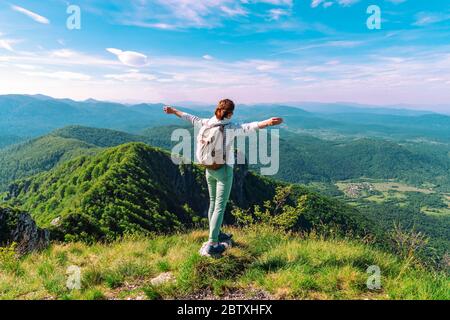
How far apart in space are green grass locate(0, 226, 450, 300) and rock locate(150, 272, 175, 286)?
0.09 m

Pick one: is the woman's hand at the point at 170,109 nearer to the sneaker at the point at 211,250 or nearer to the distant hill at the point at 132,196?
the sneaker at the point at 211,250

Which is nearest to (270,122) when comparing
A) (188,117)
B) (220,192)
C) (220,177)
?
(220,177)

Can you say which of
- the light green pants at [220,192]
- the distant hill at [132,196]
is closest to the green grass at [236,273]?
the light green pants at [220,192]

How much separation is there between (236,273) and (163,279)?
4.68 ft

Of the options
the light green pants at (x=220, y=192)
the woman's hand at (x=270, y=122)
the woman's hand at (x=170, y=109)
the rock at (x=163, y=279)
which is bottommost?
the rock at (x=163, y=279)

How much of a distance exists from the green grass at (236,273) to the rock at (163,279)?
0.31 ft

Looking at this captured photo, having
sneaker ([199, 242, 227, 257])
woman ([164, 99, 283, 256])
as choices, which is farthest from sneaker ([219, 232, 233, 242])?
sneaker ([199, 242, 227, 257])

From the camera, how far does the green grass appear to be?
545cm

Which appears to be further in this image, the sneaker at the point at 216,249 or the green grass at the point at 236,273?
the sneaker at the point at 216,249

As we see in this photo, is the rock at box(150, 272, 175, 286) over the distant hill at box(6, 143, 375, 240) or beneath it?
over

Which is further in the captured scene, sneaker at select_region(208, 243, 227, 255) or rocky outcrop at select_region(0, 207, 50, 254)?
rocky outcrop at select_region(0, 207, 50, 254)

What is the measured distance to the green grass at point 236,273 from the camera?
5453 millimetres

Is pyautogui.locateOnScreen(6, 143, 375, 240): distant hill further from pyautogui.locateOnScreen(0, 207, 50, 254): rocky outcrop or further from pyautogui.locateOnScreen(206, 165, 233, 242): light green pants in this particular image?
pyautogui.locateOnScreen(206, 165, 233, 242): light green pants
